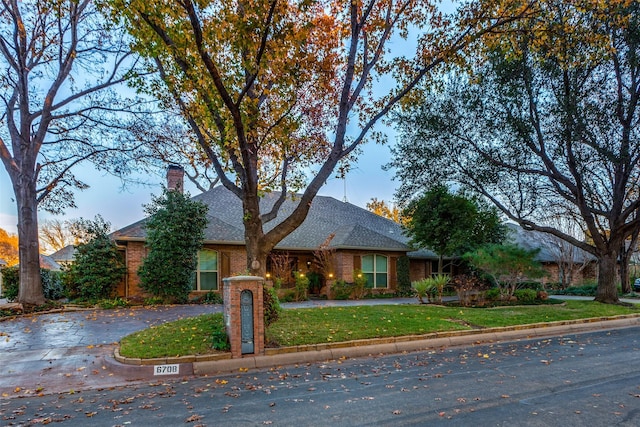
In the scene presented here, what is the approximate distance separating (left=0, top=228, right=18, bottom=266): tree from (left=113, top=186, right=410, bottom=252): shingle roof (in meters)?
37.6

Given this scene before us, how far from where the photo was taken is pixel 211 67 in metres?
6.49

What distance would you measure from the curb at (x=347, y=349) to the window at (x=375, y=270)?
9.55 meters

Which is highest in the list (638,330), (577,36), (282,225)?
(577,36)

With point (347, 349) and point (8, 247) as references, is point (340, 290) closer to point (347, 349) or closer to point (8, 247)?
point (347, 349)

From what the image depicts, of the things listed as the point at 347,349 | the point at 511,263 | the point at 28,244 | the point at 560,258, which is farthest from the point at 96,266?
the point at 560,258

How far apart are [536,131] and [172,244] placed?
48.2 feet

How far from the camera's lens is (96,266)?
14.3 meters

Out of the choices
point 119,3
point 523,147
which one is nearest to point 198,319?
point 119,3

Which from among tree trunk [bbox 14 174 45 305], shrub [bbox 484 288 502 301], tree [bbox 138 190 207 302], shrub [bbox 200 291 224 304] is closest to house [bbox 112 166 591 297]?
shrub [bbox 200 291 224 304]

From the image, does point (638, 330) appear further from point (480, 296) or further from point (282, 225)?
point (282, 225)

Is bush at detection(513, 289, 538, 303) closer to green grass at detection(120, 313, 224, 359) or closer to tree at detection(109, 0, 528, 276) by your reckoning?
tree at detection(109, 0, 528, 276)

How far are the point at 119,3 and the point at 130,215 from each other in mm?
28360

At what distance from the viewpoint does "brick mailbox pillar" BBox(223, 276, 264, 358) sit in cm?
683

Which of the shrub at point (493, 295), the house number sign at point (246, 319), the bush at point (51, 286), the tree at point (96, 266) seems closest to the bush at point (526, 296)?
the shrub at point (493, 295)
